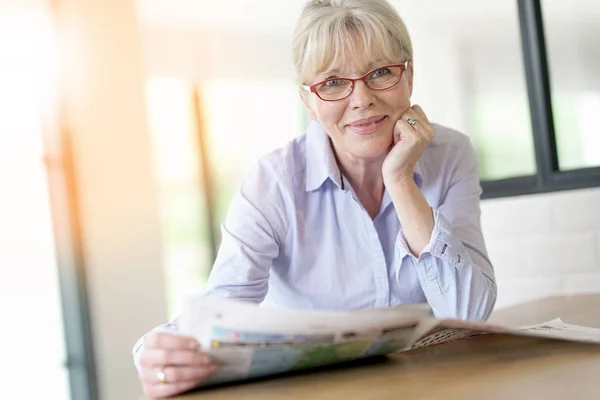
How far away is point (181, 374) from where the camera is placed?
1.01 meters

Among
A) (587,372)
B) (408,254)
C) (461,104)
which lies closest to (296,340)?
(587,372)

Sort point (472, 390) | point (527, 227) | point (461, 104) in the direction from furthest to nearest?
point (461, 104) < point (527, 227) < point (472, 390)

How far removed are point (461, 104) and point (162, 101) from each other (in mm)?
3390

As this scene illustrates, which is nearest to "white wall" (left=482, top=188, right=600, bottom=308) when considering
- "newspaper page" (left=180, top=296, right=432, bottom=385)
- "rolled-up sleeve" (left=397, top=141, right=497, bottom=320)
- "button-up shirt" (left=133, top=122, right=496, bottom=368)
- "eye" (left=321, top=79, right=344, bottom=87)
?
"button-up shirt" (left=133, top=122, right=496, bottom=368)

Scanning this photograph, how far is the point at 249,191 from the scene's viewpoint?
162cm

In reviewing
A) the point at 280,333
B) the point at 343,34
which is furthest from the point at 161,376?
the point at 343,34

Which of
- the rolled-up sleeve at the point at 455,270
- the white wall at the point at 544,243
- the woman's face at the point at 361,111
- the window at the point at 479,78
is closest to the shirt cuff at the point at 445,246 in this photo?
the rolled-up sleeve at the point at 455,270

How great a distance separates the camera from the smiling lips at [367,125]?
5.29ft

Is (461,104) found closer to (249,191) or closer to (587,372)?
(249,191)

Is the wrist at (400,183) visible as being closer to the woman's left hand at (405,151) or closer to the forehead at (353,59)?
the woman's left hand at (405,151)

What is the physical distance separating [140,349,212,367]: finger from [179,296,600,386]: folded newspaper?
0.02m

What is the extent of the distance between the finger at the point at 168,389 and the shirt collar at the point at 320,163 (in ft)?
2.28

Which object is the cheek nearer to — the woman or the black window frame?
the woman

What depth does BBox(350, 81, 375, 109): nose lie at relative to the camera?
1.57 meters
